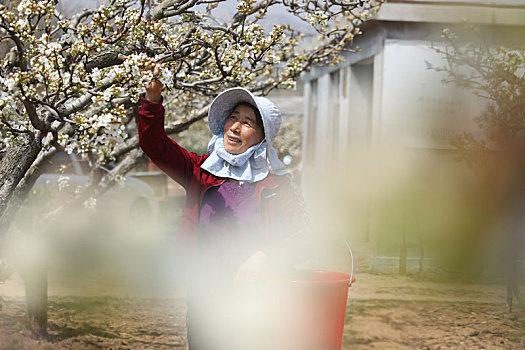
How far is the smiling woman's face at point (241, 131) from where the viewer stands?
3527 mm

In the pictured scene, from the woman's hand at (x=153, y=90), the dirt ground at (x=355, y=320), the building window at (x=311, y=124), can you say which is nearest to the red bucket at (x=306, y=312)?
the woman's hand at (x=153, y=90)

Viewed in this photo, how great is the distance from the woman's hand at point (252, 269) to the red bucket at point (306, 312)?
0.26ft

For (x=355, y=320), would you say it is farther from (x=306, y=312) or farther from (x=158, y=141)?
(x=158, y=141)

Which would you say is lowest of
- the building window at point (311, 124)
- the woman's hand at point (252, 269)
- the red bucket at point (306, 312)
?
the red bucket at point (306, 312)

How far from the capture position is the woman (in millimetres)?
3355

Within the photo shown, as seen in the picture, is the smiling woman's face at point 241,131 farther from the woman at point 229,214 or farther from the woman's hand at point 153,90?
the woman's hand at point 153,90

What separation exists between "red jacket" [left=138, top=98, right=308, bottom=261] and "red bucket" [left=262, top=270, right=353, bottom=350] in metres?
0.24

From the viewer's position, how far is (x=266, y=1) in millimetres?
4645

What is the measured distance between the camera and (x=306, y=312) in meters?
3.13

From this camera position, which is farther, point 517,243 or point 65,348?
point 517,243

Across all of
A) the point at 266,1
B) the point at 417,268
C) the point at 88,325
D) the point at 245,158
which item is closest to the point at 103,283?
the point at 88,325

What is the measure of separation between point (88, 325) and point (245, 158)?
3.19 metres

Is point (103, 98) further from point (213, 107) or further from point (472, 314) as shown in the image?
point (472, 314)

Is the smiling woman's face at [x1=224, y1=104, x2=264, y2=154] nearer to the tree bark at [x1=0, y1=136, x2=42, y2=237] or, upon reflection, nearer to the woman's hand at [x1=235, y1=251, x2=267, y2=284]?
the woman's hand at [x1=235, y1=251, x2=267, y2=284]
